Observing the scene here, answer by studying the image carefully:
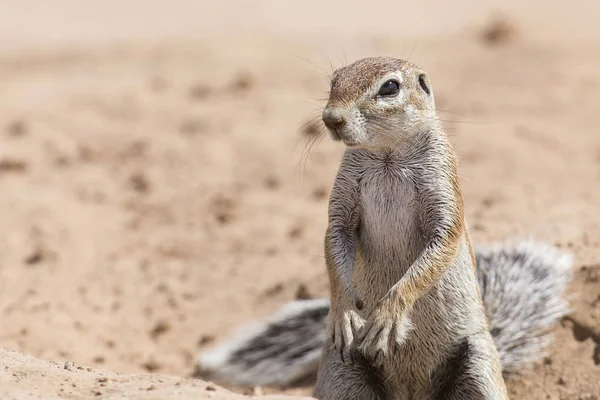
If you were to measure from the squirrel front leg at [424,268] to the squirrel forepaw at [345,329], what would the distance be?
4 centimetres

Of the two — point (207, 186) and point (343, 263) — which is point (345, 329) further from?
point (207, 186)

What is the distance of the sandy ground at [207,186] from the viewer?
6.80m

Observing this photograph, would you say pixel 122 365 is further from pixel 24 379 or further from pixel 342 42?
pixel 342 42

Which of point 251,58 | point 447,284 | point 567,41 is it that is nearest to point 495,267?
point 447,284

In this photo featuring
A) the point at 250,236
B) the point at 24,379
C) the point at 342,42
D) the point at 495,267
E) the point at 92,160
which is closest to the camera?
the point at 24,379

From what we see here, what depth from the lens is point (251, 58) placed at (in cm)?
1359

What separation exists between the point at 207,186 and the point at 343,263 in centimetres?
440

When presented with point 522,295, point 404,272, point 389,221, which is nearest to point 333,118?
point 389,221

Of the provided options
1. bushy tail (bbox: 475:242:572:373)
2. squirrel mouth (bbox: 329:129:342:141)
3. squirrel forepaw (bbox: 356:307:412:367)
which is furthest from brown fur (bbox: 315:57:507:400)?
bushy tail (bbox: 475:242:572:373)

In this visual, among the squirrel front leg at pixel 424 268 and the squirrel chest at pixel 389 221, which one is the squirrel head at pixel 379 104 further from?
the squirrel front leg at pixel 424 268

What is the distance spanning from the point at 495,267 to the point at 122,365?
2.45m

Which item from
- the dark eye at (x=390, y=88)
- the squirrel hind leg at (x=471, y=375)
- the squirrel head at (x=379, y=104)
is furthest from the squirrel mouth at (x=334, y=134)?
the squirrel hind leg at (x=471, y=375)

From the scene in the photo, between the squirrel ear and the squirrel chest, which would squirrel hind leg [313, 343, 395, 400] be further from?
the squirrel ear

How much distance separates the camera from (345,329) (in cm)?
489
